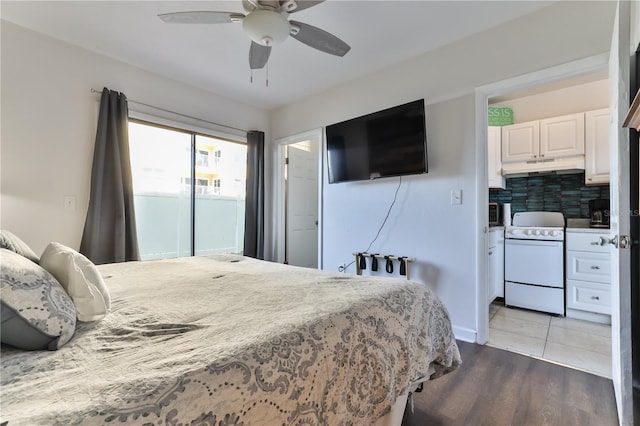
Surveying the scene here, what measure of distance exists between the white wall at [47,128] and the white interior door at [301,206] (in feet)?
6.80

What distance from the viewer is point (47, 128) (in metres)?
2.39

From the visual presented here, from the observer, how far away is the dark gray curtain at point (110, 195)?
2.53 m

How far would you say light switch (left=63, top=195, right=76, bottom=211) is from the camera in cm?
248

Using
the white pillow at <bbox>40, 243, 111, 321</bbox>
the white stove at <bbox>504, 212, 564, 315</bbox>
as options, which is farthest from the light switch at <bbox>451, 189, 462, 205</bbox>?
the white pillow at <bbox>40, 243, 111, 321</bbox>

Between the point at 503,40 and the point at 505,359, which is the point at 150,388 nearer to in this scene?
the point at 505,359

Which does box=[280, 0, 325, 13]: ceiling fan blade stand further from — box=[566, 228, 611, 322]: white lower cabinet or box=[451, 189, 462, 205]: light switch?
box=[566, 228, 611, 322]: white lower cabinet

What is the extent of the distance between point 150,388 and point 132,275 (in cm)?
121

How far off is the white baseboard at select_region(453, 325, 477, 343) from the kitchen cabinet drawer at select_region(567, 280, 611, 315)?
4.32ft

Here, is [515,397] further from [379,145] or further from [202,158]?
[202,158]

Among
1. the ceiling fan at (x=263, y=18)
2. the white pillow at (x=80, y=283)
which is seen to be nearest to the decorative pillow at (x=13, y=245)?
the white pillow at (x=80, y=283)

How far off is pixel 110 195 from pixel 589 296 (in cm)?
456

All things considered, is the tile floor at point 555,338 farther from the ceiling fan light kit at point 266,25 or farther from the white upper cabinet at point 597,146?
the ceiling fan light kit at point 266,25

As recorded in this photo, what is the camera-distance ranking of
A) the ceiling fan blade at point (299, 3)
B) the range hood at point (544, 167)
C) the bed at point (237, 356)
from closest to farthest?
the bed at point (237, 356)
the ceiling fan blade at point (299, 3)
the range hood at point (544, 167)

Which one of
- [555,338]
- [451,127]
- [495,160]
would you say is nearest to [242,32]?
[451,127]
